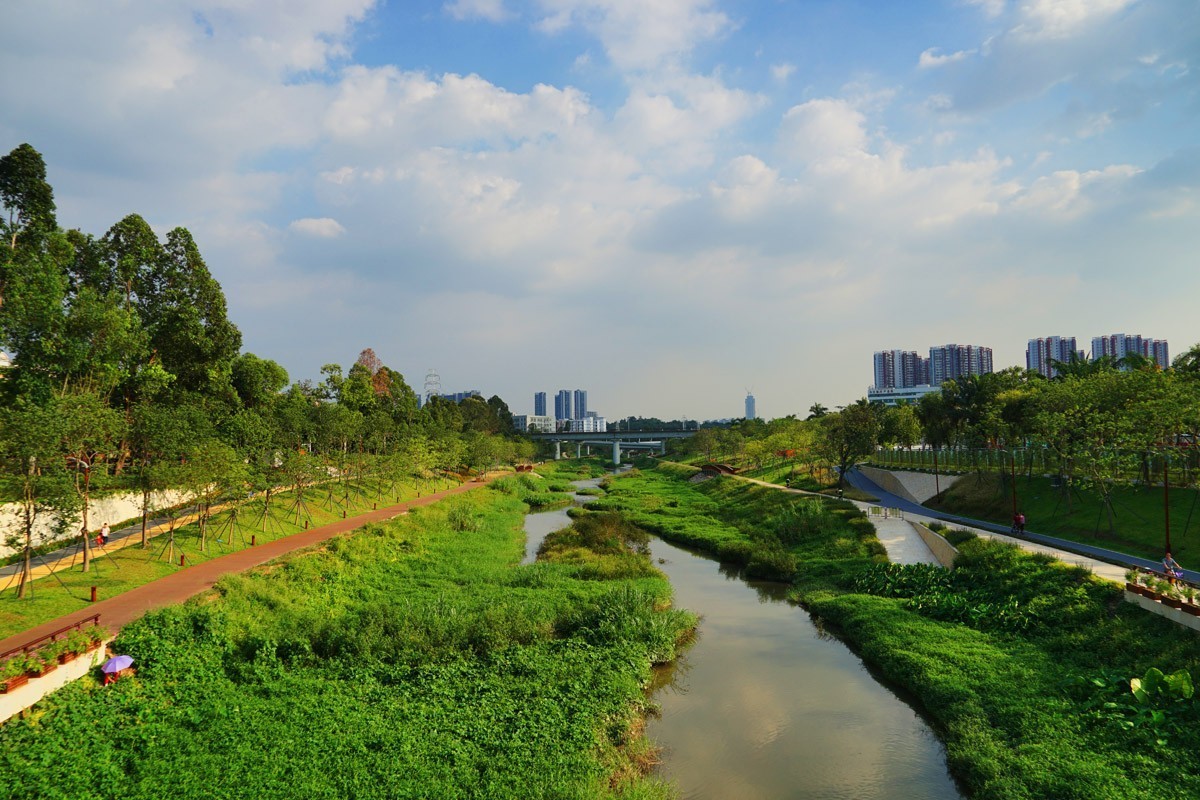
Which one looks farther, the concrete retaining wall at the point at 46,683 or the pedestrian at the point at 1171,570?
the pedestrian at the point at 1171,570

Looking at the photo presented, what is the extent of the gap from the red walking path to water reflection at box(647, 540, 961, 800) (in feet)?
58.6

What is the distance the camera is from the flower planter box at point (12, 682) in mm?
13344

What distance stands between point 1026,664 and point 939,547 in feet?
49.6

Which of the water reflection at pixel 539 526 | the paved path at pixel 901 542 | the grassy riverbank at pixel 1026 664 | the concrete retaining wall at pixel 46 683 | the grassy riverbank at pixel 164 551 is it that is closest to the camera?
the concrete retaining wall at pixel 46 683

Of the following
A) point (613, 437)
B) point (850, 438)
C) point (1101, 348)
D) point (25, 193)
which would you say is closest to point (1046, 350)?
point (1101, 348)

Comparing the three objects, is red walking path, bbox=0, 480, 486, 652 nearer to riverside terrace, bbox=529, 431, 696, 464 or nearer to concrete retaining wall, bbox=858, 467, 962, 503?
concrete retaining wall, bbox=858, 467, 962, 503

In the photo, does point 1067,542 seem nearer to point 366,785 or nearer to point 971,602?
point 971,602

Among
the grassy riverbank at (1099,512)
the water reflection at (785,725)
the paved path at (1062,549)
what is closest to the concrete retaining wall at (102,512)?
the water reflection at (785,725)

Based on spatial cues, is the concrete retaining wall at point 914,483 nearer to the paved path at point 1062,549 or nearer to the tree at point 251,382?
the paved path at point 1062,549

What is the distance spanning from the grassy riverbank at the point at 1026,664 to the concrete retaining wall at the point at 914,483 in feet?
73.1

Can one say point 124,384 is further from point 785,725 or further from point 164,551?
point 785,725

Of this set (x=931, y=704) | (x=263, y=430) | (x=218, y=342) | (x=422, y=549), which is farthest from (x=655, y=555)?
(x=218, y=342)

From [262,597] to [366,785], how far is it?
42.6 feet

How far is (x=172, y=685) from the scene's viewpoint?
1667 cm
